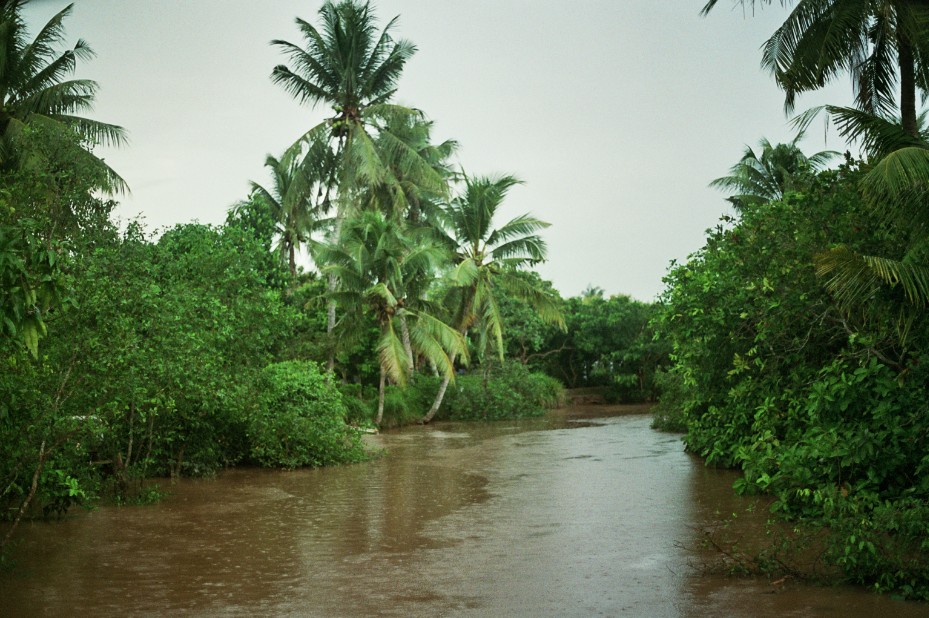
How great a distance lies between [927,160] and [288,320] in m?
12.3

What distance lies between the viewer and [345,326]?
27.4 meters

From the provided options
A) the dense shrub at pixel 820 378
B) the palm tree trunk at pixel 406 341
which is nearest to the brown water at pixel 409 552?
the dense shrub at pixel 820 378

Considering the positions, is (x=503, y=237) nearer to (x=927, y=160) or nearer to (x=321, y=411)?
(x=321, y=411)

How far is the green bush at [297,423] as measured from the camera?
53.4 feet

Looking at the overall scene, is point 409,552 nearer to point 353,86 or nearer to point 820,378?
point 820,378

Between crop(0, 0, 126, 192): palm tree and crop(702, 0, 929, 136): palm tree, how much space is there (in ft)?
49.5

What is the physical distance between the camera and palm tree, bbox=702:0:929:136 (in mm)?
12695

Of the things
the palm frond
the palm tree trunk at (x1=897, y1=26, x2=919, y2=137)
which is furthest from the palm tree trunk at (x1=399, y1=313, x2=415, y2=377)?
the palm frond

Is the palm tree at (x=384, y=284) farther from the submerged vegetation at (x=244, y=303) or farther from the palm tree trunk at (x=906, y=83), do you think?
the palm tree trunk at (x=906, y=83)

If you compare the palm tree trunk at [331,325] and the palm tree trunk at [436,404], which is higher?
the palm tree trunk at [331,325]

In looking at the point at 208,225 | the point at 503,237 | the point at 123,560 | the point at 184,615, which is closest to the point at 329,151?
the point at 503,237

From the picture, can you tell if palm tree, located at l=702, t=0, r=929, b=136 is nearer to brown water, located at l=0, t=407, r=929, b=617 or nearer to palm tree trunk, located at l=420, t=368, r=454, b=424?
brown water, located at l=0, t=407, r=929, b=617

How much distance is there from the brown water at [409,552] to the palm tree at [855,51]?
6.52 metres

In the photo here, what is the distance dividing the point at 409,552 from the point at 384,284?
17.5 metres
